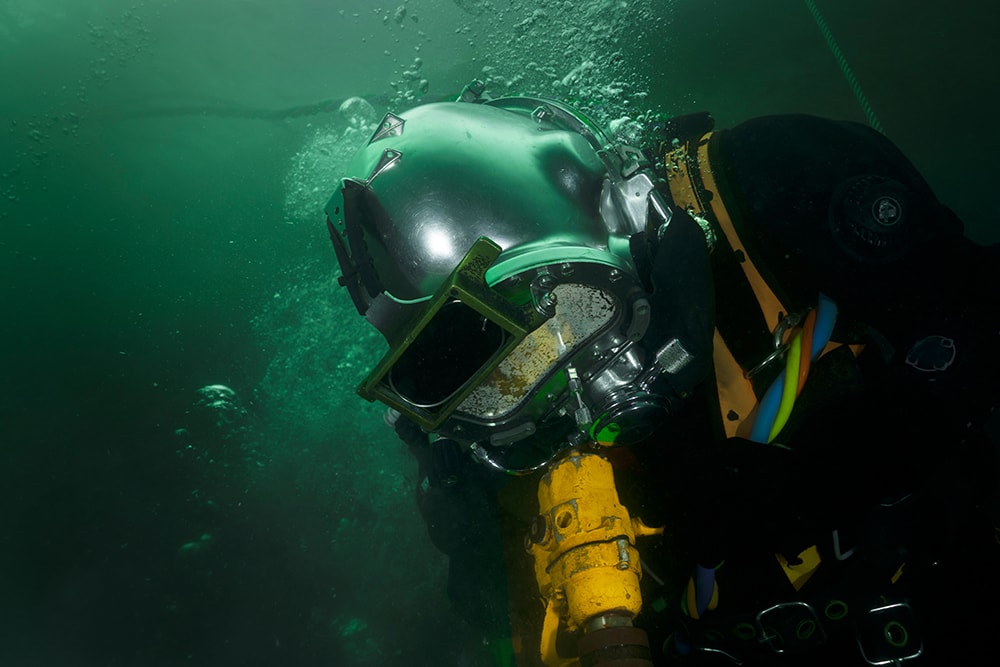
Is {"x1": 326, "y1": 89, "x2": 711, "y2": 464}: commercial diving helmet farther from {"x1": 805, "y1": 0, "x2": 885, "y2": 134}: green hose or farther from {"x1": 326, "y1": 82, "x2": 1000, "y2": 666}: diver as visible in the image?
{"x1": 805, "y1": 0, "x2": 885, "y2": 134}: green hose

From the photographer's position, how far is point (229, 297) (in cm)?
568

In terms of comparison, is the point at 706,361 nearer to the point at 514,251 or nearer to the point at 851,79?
the point at 514,251

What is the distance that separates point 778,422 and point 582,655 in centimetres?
107

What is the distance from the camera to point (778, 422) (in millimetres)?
1674

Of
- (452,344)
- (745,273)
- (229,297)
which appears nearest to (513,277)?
(452,344)

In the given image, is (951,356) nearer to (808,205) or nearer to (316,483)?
(808,205)

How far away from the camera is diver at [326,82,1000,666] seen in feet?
4.33

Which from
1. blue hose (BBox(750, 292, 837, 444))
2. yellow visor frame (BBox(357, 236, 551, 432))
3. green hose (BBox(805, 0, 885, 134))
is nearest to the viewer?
yellow visor frame (BBox(357, 236, 551, 432))

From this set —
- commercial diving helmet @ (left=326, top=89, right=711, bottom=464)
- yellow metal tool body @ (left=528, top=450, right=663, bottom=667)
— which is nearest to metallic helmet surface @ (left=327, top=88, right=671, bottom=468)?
commercial diving helmet @ (left=326, top=89, right=711, bottom=464)

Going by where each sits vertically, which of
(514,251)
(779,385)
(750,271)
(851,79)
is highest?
(851,79)

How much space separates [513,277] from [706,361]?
0.75m

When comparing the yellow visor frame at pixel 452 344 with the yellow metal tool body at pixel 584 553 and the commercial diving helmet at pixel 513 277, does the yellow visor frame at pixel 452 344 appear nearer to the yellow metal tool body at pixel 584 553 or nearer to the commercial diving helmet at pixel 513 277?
the commercial diving helmet at pixel 513 277

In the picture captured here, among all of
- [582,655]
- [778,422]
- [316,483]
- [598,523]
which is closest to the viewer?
[582,655]

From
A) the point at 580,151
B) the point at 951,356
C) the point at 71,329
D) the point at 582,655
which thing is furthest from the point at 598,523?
the point at 71,329
